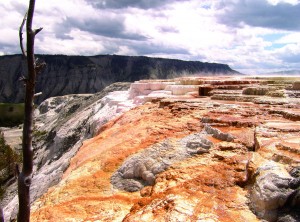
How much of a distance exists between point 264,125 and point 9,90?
434 feet

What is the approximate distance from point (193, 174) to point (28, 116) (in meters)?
3.88

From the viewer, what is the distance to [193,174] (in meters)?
7.10

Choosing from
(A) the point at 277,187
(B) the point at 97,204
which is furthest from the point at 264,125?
(B) the point at 97,204

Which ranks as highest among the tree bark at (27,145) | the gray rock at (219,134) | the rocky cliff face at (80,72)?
the tree bark at (27,145)

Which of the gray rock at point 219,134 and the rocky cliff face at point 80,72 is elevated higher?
the gray rock at point 219,134

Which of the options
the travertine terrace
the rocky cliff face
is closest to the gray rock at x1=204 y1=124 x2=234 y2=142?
the travertine terrace

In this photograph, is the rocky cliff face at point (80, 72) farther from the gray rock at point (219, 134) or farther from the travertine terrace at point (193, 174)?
the gray rock at point (219, 134)

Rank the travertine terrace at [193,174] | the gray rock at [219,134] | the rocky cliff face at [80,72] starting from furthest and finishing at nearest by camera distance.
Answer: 1. the rocky cliff face at [80,72]
2. the gray rock at [219,134]
3. the travertine terrace at [193,174]

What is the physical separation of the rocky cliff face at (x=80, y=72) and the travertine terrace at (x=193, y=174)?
11844 cm

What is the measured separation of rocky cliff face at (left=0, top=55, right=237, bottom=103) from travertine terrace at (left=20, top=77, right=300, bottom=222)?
4663 inches

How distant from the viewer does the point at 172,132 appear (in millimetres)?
10266

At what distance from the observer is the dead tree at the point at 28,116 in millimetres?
4023

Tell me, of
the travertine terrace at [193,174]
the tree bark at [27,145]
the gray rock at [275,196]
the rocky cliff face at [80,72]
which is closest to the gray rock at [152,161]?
the travertine terrace at [193,174]

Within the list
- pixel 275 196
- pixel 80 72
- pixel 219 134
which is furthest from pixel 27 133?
pixel 80 72
